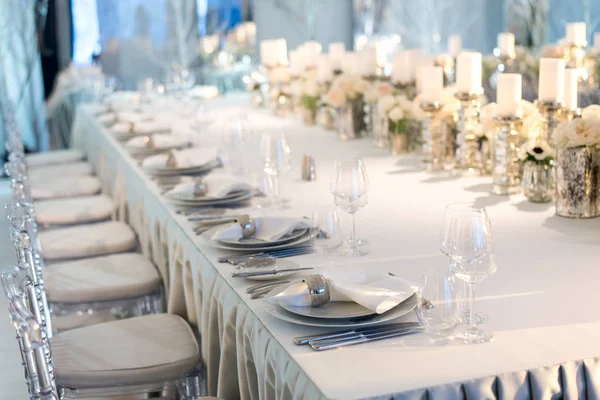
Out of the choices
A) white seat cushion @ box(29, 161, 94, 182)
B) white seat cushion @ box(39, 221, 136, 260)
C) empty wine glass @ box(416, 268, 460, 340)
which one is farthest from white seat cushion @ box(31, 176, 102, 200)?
empty wine glass @ box(416, 268, 460, 340)

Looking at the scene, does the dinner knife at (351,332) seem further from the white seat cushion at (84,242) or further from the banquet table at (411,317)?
the white seat cushion at (84,242)

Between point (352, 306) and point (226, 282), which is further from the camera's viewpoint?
point (226, 282)

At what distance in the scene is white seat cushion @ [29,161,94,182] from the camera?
5.25m

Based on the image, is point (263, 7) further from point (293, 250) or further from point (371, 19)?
point (293, 250)

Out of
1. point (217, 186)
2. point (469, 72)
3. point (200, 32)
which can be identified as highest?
point (200, 32)

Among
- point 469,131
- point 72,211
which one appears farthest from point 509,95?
point 72,211

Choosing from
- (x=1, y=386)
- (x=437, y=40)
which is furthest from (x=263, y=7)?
(x=1, y=386)

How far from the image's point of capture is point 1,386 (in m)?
2.13

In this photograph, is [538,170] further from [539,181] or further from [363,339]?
[363,339]

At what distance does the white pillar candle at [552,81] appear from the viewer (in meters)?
2.65

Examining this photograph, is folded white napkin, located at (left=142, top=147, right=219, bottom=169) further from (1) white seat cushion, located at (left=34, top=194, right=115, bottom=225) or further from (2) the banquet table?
(1) white seat cushion, located at (left=34, top=194, right=115, bottom=225)

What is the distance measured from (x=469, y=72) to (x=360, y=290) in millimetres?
1698

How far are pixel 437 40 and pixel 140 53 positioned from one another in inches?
157

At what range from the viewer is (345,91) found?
13.8 ft
